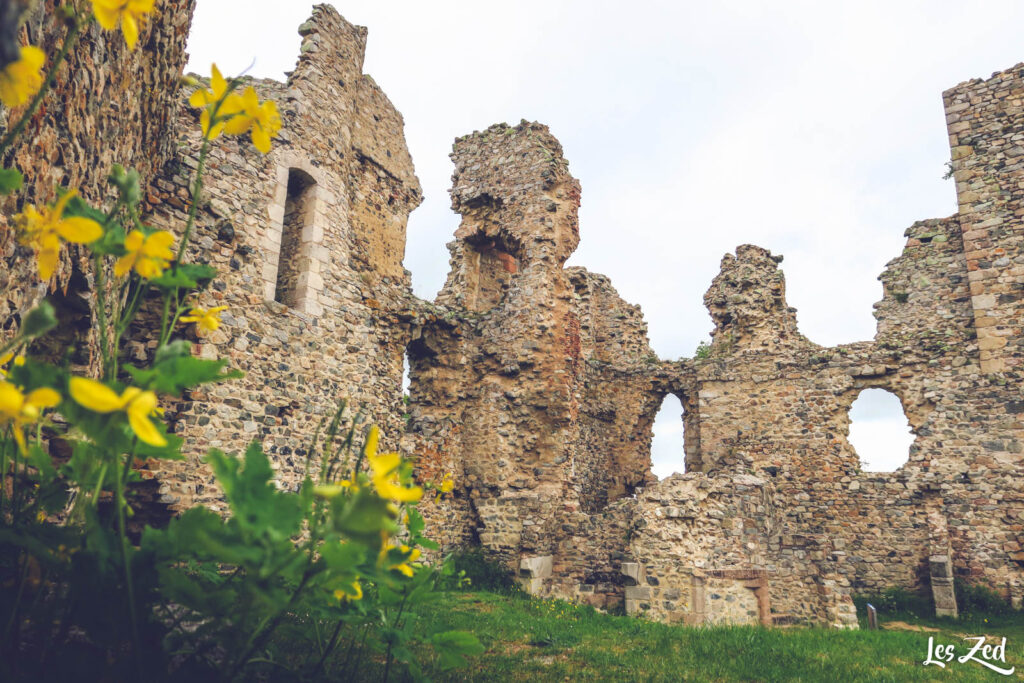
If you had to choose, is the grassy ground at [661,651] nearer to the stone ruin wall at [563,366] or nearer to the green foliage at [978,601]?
the stone ruin wall at [563,366]

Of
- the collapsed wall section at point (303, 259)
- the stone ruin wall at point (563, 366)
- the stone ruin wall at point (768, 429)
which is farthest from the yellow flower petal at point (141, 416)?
the stone ruin wall at point (768, 429)

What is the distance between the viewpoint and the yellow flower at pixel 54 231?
1302 millimetres

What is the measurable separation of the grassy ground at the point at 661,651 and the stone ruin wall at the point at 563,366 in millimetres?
1416

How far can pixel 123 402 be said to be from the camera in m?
1.08

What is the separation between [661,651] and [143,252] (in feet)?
20.2

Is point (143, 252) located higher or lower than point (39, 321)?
higher

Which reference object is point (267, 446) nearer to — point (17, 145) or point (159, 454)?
point (17, 145)

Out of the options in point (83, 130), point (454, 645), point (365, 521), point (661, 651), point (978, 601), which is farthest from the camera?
point (978, 601)

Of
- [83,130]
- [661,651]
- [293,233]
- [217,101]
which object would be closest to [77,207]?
[217,101]

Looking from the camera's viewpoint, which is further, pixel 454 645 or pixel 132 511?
pixel 454 645

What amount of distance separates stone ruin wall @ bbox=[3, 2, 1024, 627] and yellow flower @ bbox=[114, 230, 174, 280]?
10.1 feet

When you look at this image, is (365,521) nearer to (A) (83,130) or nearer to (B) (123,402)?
(B) (123,402)

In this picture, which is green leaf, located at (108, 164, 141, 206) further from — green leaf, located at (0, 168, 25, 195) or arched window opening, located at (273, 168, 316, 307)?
arched window opening, located at (273, 168, 316, 307)

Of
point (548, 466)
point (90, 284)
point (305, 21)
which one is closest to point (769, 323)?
point (548, 466)
